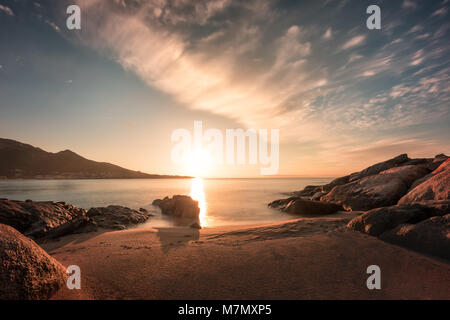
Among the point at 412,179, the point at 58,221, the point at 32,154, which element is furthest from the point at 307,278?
the point at 32,154

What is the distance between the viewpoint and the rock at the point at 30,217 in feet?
26.1

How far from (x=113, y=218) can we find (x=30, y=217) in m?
3.76

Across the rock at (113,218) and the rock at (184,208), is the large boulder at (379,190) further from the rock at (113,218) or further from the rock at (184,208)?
the rock at (113,218)

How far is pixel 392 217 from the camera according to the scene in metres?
5.42

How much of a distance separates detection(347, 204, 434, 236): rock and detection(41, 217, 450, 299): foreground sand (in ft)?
1.42

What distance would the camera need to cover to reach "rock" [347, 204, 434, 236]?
17.3 feet

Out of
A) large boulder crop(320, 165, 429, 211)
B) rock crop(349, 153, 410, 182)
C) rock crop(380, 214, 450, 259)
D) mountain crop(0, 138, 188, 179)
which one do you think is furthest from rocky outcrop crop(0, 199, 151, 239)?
mountain crop(0, 138, 188, 179)

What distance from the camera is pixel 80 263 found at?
14.3 ft

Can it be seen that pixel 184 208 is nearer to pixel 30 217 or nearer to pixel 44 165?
pixel 30 217

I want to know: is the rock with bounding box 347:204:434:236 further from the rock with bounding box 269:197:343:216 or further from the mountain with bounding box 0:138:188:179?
the mountain with bounding box 0:138:188:179

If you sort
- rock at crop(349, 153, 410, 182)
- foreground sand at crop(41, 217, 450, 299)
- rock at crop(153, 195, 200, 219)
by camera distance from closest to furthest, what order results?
1. foreground sand at crop(41, 217, 450, 299)
2. rock at crop(153, 195, 200, 219)
3. rock at crop(349, 153, 410, 182)

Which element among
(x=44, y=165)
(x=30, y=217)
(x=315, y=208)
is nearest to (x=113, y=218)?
(x=30, y=217)

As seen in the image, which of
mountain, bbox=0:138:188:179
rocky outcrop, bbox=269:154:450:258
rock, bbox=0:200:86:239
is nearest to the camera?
rocky outcrop, bbox=269:154:450:258
